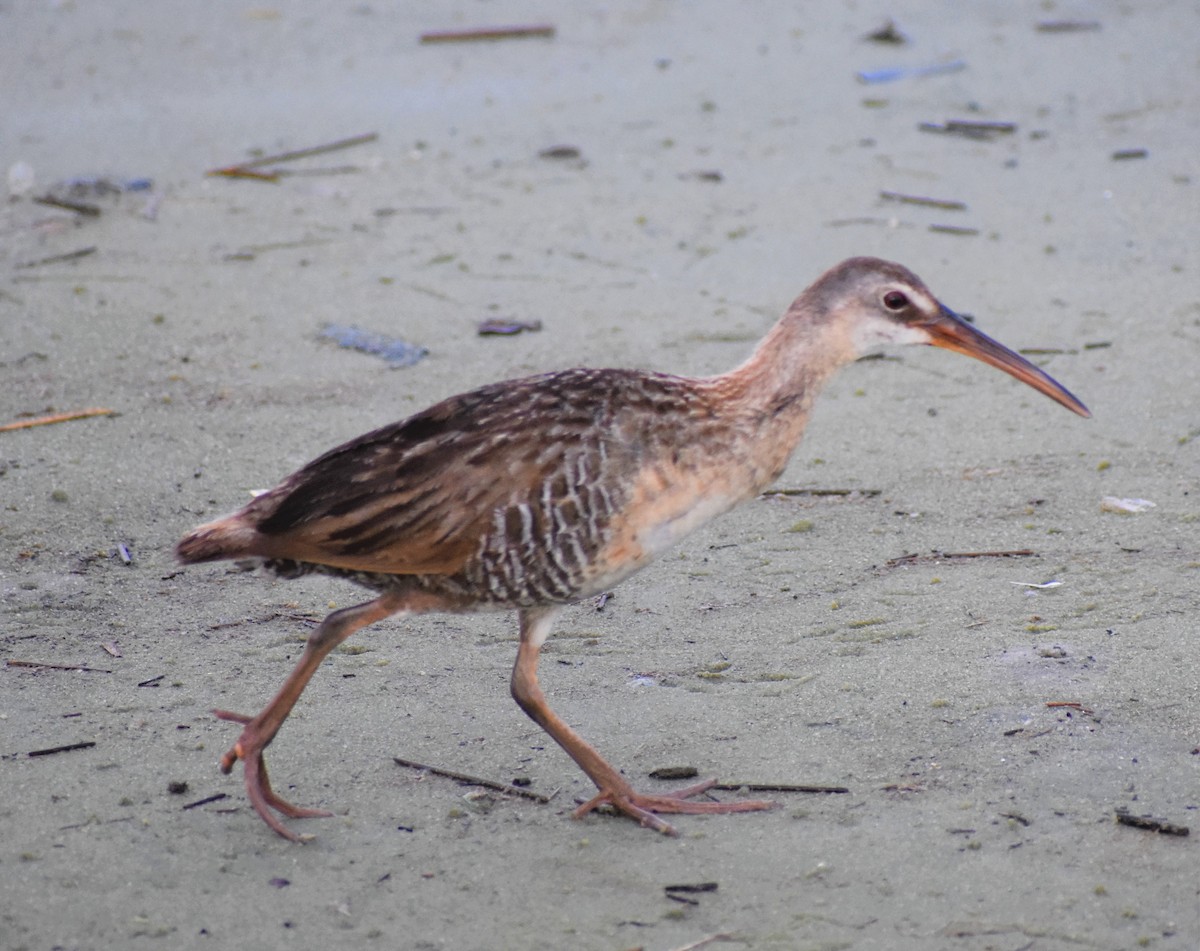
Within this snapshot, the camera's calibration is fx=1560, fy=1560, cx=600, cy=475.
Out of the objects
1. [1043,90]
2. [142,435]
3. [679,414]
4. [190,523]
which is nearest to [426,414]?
[679,414]

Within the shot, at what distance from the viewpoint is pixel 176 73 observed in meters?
10.3

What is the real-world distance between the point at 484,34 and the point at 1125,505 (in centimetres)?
650

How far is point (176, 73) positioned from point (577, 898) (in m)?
8.07

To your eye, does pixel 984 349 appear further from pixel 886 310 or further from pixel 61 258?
pixel 61 258

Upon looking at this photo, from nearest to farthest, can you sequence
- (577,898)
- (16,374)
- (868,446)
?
1. (577,898)
2. (868,446)
3. (16,374)

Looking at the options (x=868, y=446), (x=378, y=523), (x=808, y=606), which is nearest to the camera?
(x=378, y=523)

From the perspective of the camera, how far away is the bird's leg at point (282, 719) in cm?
394

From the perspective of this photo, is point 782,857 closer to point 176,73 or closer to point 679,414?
point 679,414

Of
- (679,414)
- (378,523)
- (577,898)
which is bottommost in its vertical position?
(577,898)

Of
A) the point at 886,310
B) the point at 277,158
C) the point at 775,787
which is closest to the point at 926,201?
the point at 277,158

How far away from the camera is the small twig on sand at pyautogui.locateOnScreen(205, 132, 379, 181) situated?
8712 millimetres

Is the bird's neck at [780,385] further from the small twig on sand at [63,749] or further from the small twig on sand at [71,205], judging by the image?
the small twig on sand at [71,205]

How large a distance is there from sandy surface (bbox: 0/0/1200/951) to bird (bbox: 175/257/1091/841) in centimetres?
27

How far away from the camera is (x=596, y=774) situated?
158 inches
